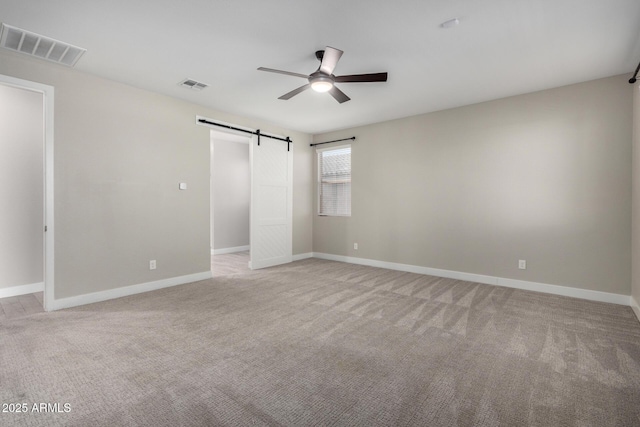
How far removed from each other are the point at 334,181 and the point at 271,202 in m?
1.49

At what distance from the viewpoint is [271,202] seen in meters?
5.96

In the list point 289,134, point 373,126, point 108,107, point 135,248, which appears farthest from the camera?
point 289,134

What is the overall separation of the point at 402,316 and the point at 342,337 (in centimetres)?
85

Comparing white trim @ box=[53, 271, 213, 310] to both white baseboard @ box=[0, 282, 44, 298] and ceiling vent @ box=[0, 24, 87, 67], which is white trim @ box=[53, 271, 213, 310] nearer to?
white baseboard @ box=[0, 282, 44, 298]

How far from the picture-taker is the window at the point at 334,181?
6336 mm

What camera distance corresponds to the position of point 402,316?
323 cm

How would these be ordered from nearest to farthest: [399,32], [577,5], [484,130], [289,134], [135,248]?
1. [577,5]
2. [399,32]
3. [135,248]
4. [484,130]
5. [289,134]

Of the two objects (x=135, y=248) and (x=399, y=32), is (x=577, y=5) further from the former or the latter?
(x=135, y=248)

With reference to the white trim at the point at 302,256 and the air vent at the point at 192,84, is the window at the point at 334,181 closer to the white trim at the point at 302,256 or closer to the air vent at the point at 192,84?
the white trim at the point at 302,256

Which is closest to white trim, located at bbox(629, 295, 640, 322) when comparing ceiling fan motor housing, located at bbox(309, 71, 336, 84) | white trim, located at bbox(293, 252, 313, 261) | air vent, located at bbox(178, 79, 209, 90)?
ceiling fan motor housing, located at bbox(309, 71, 336, 84)

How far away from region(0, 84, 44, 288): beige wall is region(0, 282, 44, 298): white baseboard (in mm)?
53

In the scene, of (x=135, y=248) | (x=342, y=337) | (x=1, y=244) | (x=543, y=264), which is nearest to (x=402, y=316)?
(x=342, y=337)

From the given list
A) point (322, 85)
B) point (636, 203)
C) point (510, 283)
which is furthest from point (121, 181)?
point (636, 203)

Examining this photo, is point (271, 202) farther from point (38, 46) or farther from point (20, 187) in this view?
point (38, 46)
